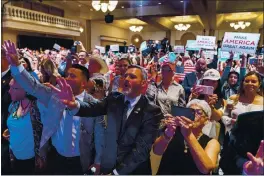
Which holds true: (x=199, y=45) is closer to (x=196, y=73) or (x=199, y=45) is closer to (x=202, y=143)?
(x=196, y=73)

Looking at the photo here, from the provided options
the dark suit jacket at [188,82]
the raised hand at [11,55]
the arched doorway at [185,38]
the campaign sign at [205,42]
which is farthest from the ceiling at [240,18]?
the raised hand at [11,55]

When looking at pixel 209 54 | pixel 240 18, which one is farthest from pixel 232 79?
pixel 240 18

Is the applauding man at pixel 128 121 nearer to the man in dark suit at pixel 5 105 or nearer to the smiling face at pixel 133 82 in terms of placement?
the smiling face at pixel 133 82

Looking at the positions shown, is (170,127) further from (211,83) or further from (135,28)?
(135,28)

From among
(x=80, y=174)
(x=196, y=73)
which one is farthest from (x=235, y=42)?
(x=80, y=174)

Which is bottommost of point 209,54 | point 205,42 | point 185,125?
point 185,125

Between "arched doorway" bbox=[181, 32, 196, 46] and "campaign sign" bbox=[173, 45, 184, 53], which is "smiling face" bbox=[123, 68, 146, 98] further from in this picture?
"campaign sign" bbox=[173, 45, 184, 53]
